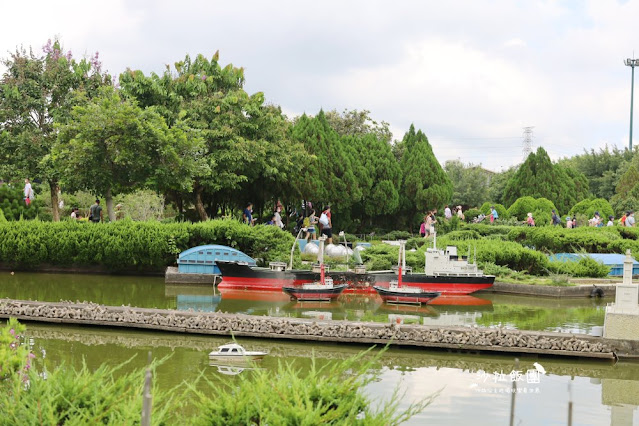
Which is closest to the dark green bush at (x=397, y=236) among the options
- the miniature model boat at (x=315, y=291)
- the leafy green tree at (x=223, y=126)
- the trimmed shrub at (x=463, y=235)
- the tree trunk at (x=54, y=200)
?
the leafy green tree at (x=223, y=126)

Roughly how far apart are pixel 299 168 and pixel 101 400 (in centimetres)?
2678

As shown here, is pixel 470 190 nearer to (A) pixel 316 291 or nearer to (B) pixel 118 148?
(B) pixel 118 148

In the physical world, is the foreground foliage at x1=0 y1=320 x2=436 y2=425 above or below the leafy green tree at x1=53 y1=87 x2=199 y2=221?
below

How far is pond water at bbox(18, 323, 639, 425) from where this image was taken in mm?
10062

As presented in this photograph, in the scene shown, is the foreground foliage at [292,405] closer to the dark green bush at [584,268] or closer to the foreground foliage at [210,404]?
the foreground foliage at [210,404]

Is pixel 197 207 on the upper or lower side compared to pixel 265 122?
lower

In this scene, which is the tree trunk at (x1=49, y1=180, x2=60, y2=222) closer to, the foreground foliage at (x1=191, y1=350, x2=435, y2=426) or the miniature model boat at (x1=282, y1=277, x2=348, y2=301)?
the miniature model boat at (x1=282, y1=277, x2=348, y2=301)

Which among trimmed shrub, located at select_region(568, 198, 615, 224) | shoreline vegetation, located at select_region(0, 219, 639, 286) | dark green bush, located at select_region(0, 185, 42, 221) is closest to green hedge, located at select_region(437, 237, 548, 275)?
shoreline vegetation, located at select_region(0, 219, 639, 286)

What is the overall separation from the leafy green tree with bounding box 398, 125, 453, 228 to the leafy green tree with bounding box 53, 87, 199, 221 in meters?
14.7

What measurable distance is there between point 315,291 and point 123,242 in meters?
7.81

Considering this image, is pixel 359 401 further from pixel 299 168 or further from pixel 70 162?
pixel 299 168

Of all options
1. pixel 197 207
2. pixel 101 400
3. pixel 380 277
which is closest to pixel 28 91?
pixel 197 207

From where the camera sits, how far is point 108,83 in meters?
32.4

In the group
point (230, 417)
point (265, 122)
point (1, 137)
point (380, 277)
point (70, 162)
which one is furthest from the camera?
point (265, 122)
